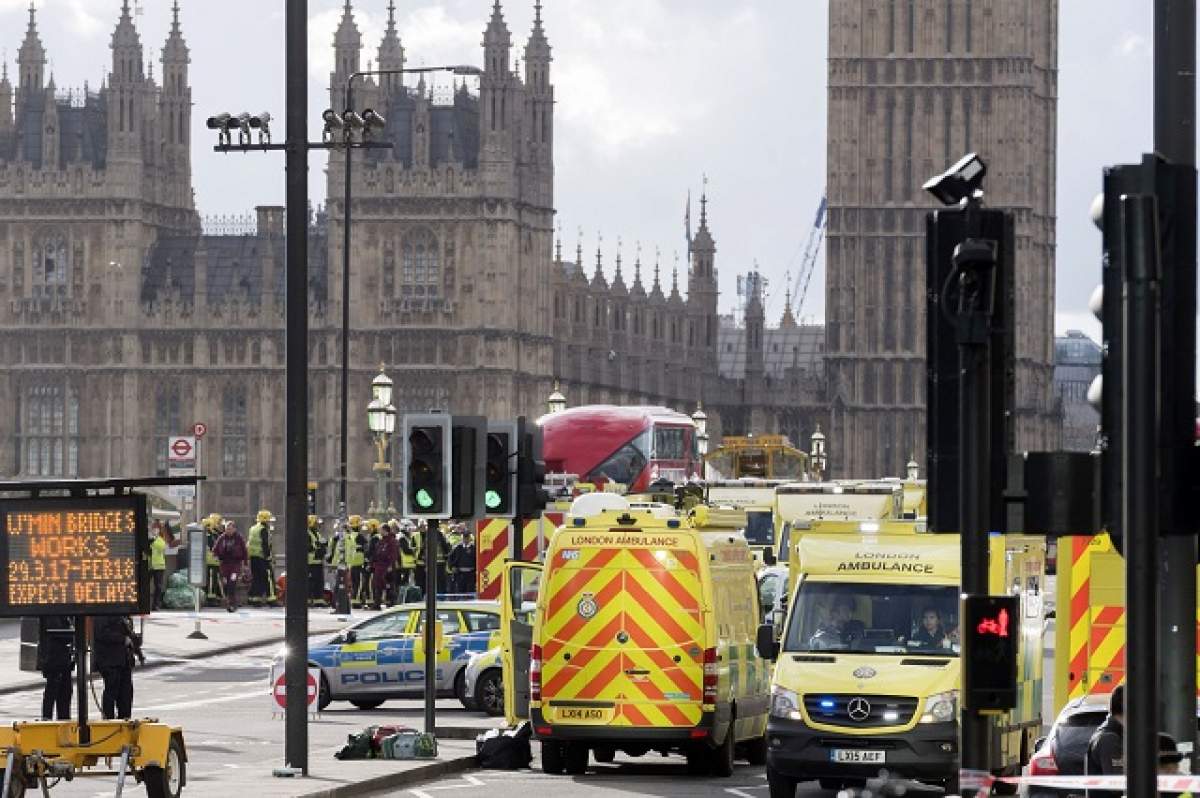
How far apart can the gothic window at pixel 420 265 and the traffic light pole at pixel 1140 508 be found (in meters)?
83.0

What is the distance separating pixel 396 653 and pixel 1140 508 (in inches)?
888

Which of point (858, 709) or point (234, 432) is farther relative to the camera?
point (234, 432)

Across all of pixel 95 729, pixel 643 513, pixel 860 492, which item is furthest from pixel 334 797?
pixel 860 492

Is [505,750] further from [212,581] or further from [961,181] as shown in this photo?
[212,581]

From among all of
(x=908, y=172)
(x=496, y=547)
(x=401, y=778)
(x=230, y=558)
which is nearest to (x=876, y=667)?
(x=401, y=778)

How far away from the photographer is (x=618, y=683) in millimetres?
23594

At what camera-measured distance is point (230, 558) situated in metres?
53.5

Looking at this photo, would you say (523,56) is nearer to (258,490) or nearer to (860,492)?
(258,490)

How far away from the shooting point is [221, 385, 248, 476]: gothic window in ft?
307

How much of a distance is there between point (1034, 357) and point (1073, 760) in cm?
9794

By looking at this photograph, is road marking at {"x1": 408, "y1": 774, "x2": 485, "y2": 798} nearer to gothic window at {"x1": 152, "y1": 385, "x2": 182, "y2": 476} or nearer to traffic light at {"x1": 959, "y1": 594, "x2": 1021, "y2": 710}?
traffic light at {"x1": 959, "y1": 594, "x2": 1021, "y2": 710}

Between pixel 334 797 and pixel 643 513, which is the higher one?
pixel 643 513

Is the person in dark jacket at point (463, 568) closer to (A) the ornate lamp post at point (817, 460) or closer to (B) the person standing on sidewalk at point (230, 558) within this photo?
(B) the person standing on sidewalk at point (230, 558)

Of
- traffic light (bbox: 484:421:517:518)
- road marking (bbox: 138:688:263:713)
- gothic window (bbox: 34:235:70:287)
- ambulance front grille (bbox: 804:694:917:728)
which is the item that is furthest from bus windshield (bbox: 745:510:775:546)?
gothic window (bbox: 34:235:70:287)
